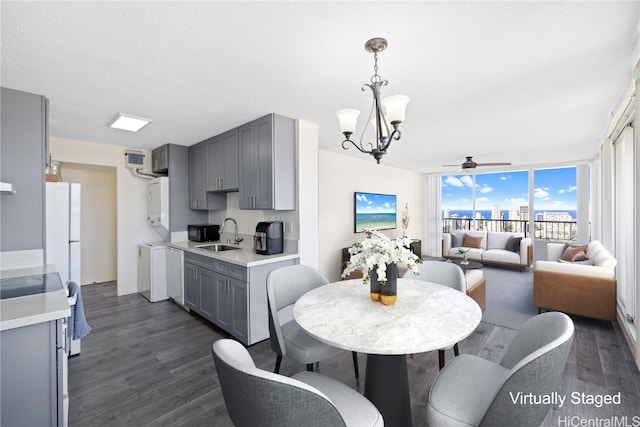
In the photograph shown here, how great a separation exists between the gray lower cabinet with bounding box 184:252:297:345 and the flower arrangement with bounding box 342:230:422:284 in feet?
4.71

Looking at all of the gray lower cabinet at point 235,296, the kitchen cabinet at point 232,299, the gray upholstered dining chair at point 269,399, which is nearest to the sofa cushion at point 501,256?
the gray lower cabinet at point 235,296

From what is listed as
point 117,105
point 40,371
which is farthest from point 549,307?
point 117,105

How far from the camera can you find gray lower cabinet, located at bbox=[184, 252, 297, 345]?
270 cm

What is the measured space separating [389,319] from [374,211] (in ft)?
14.8

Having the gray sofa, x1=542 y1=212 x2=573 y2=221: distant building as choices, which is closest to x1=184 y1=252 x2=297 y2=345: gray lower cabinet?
the gray sofa

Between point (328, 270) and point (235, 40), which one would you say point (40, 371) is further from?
point (328, 270)

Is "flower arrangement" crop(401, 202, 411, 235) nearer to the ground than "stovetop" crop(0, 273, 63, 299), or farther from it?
farther from it

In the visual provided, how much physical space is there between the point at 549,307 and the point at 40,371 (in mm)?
4593

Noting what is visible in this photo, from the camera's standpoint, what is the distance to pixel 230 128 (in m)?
3.47

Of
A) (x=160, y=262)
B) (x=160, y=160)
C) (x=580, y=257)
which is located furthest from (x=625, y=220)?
(x=160, y=160)

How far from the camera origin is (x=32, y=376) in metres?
1.31

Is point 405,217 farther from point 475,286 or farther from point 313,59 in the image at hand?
point 313,59

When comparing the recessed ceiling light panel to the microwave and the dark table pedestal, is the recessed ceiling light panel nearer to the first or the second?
the microwave

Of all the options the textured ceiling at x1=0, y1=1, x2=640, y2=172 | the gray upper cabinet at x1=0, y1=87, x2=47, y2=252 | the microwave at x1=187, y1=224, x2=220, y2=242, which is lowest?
the microwave at x1=187, y1=224, x2=220, y2=242
